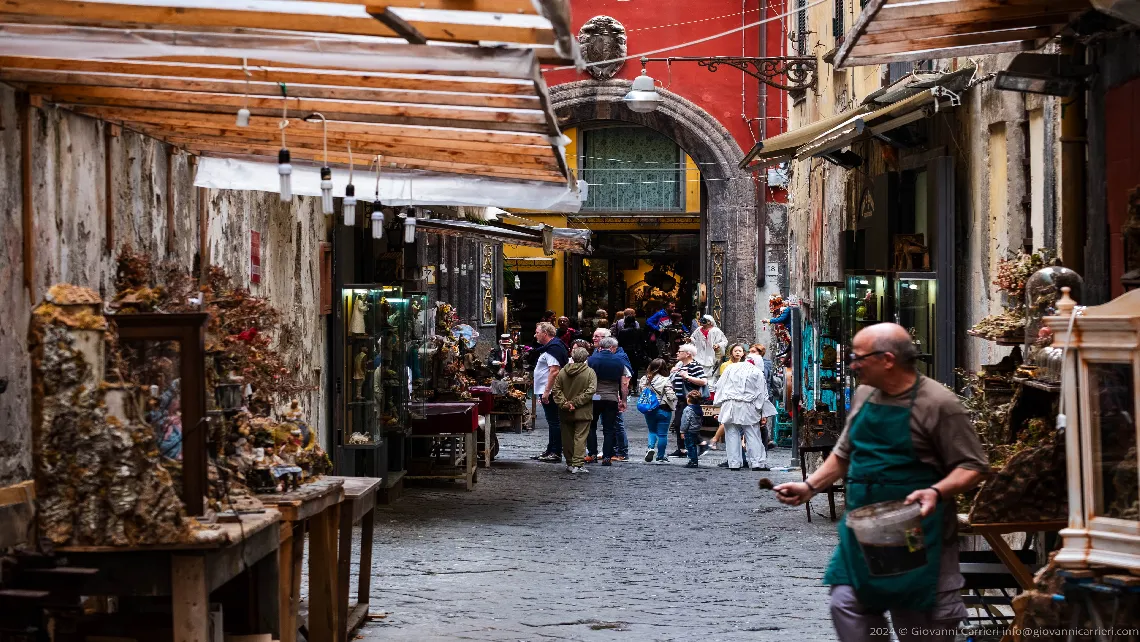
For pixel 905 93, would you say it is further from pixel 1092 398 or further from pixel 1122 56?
pixel 1092 398

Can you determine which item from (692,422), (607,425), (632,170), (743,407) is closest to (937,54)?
(743,407)

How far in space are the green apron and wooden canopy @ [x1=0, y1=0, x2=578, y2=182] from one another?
177cm

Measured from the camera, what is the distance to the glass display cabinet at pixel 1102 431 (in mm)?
5238

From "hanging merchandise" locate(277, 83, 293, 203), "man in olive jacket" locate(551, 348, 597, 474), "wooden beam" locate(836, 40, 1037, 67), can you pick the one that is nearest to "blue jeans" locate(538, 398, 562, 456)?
"man in olive jacket" locate(551, 348, 597, 474)

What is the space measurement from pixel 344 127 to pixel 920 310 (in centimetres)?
562

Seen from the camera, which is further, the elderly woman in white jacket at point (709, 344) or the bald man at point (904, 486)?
the elderly woman in white jacket at point (709, 344)

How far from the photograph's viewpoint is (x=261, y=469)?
23.5 feet

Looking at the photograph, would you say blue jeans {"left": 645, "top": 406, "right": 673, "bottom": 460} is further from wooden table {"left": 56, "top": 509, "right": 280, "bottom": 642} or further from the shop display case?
wooden table {"left": 56, "top": 509, "right": 280, "bottom": 642}

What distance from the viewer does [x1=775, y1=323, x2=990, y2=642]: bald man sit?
538cm

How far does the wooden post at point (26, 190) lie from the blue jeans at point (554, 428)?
11742 millimetres

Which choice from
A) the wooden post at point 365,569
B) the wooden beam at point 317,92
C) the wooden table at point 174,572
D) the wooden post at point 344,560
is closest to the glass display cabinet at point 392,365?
the wooden post at point 365,569

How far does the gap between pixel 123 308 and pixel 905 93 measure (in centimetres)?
618

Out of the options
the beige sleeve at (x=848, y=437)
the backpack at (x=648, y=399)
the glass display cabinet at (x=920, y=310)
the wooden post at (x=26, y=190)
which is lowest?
the backpack at (x=648, y=399)

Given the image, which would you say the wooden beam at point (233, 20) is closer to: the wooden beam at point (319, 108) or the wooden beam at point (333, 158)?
the wooden beam at point (319, 108)
